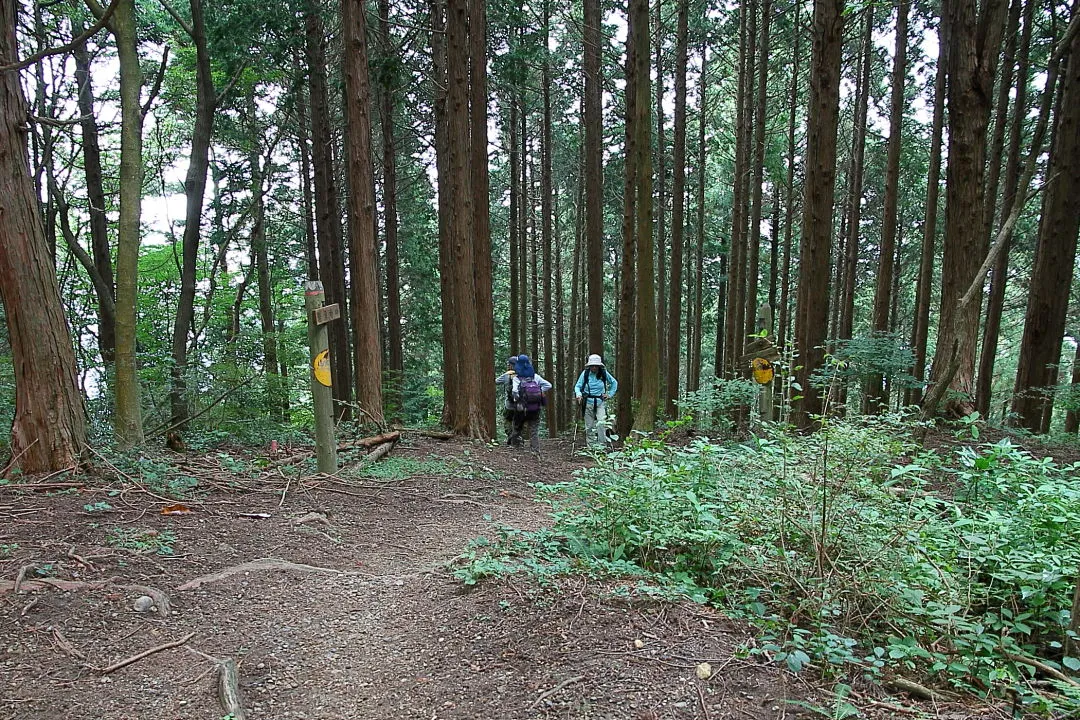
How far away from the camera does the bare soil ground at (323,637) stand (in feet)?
8.96

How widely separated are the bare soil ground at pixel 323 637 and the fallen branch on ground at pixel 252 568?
0.02 meters

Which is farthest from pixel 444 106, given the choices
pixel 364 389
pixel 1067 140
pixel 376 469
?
pixel 1067 140

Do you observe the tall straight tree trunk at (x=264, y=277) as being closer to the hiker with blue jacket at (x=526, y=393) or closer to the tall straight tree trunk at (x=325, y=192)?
the tall straight tree trunk at (x=325, y=192)

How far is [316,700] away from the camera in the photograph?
2959 millimetres

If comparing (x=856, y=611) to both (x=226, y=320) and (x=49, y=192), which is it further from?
(x=226, y=320)

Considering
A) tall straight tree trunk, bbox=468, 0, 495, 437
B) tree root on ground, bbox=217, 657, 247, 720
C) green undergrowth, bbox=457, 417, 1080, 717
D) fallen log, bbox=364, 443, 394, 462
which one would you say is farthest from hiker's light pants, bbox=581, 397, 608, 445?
tree root on ground, bbox=217, 657, 247, 720

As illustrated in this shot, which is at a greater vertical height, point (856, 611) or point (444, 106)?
point (444, 106)

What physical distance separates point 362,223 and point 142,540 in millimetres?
6526

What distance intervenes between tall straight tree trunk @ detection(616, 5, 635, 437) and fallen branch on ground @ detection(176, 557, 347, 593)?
897cm

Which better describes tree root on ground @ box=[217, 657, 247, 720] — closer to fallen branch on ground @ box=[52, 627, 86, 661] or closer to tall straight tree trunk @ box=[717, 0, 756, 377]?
fallen branch on ground @ box=[52, 627, 86, 661]

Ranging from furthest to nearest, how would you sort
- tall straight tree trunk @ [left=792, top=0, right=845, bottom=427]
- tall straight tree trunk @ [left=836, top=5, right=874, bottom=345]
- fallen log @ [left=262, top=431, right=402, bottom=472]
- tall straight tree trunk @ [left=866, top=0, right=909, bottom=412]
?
tall straight tree trunk @ [left=836, top=5, right=874, bottom=345] → tall straight tree trunk @ [left=866, top=0, right=909, bottom=412] → tall straight tree trunk @ [left=792, top=0, right=845, bottom=427] → fallen log @ [left=262, top=431, right=402, bottom=472]

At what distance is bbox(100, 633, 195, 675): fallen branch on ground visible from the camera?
300 cm

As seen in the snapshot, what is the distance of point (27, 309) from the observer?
5484 mm

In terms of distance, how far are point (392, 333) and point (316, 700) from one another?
53.4 feet
